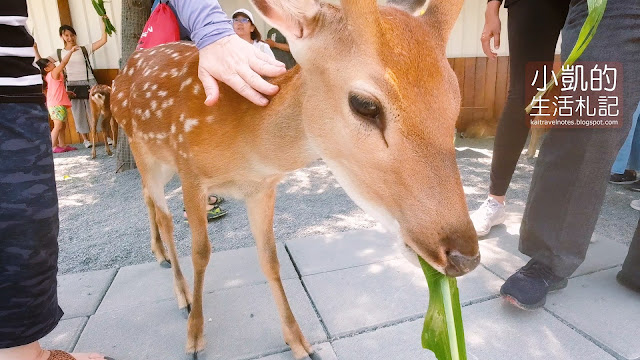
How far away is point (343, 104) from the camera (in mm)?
1452

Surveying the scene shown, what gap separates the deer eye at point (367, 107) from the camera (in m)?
1.34

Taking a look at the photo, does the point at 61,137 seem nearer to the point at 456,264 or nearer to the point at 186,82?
the point at 186,82

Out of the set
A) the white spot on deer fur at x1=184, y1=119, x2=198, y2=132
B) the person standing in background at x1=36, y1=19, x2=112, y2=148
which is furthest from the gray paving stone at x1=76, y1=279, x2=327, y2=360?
the person standing in background at x1=36, y1=19, x2=112, y2=148

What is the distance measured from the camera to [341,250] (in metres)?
3.30

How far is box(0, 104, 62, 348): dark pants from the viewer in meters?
1.54

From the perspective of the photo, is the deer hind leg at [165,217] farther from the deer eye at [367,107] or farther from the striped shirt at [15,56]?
the deer eye at [367,107]

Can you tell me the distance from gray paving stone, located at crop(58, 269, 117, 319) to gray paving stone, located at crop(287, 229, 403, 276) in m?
1.27

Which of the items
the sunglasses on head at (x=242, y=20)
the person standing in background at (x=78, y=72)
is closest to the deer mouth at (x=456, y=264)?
the sunglasses on head at (x=242, y=20)

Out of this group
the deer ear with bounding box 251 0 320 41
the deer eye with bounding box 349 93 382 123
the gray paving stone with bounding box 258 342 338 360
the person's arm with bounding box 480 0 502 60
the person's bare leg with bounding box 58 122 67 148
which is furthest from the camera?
the person's bare leg with bounding box 58 122 67 148

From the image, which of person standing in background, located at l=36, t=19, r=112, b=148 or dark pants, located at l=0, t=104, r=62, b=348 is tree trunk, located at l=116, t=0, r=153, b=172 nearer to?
person standing in background, located at l=36, t=19, r=112, b=148

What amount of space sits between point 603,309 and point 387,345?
4.04 feet

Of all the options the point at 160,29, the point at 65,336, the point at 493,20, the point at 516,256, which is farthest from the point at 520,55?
the point at 65,336

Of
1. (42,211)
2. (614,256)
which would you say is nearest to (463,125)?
(614,256)

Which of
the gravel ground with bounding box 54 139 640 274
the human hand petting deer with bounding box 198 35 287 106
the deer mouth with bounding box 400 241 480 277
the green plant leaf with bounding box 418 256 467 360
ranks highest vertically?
the human hand petting deer with bounding box 198 35 287 106
